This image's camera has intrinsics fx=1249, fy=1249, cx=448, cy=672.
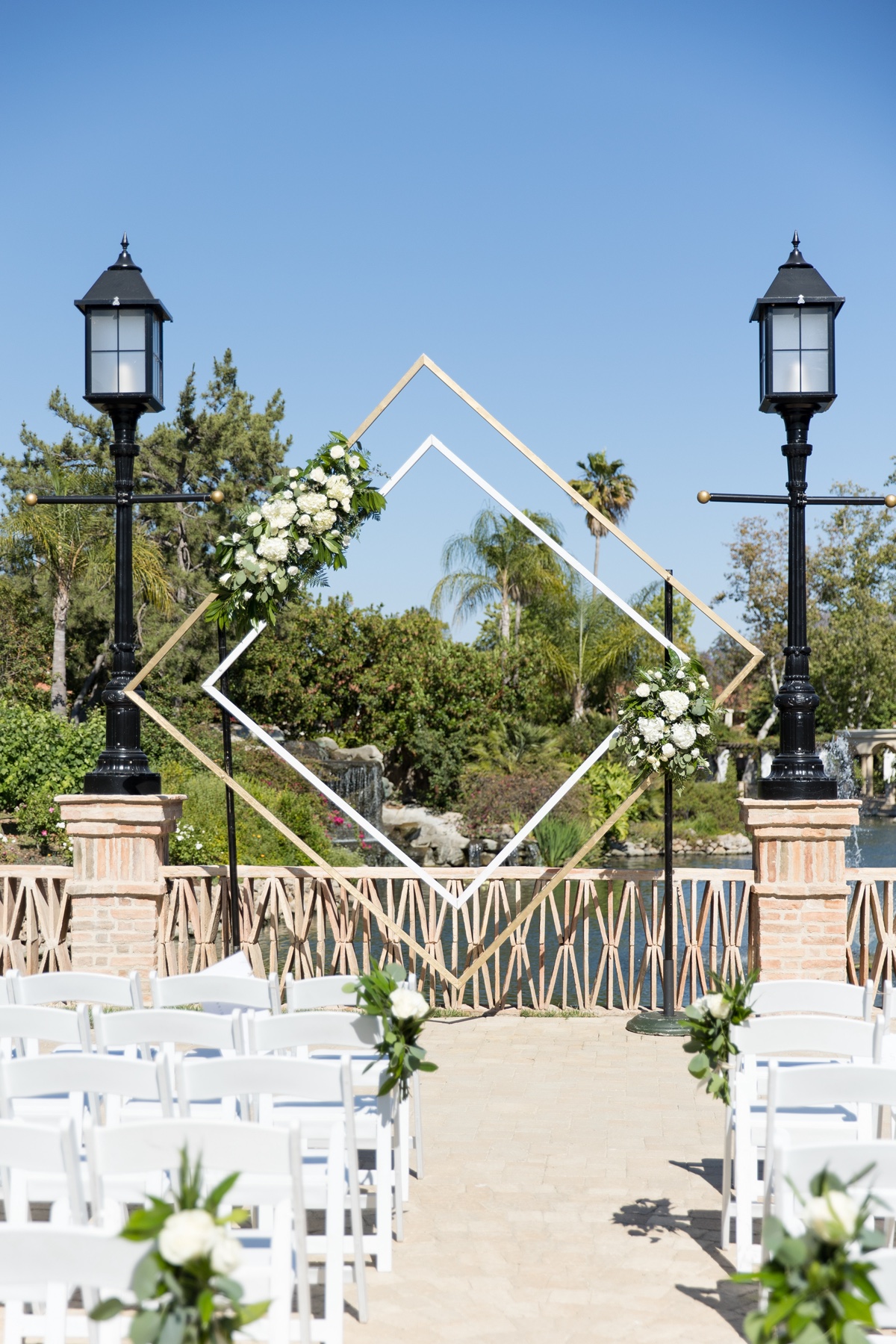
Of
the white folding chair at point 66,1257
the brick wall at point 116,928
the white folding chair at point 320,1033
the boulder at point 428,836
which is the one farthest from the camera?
the boulder at point 428,836

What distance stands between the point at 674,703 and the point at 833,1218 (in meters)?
4.21

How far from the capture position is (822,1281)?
1882 mm

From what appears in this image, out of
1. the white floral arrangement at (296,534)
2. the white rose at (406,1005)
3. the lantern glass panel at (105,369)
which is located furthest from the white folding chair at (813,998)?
the lantern glass panel at (105,369)

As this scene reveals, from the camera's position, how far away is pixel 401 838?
2031cm

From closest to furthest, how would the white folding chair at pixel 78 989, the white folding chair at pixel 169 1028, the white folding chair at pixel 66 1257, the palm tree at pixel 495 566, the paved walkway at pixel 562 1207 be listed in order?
the white folding chair at pixel 66 1257
the paved walkway at pixel 562 1207
the white folding chair at pixel 169 1028
the white folding chair at pixel 78 989
the palm tree at pixel 495 566

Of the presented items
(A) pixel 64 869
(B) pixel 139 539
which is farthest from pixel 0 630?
(A) pixel 64 869

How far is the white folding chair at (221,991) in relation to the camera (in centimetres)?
413

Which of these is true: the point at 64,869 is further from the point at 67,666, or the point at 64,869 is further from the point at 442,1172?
the point at 67,666

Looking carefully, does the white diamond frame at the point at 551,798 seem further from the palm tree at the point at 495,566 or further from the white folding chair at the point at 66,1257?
the palm tree at the point at 495,566

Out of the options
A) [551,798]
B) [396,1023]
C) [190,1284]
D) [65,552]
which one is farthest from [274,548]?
[65,552]

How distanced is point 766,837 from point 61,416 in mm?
22601

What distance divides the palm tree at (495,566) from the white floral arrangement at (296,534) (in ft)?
60.3

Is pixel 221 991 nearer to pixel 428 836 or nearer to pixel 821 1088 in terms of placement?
pixel 821 1088

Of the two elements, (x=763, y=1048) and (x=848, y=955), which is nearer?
(x=763, y=1048)
